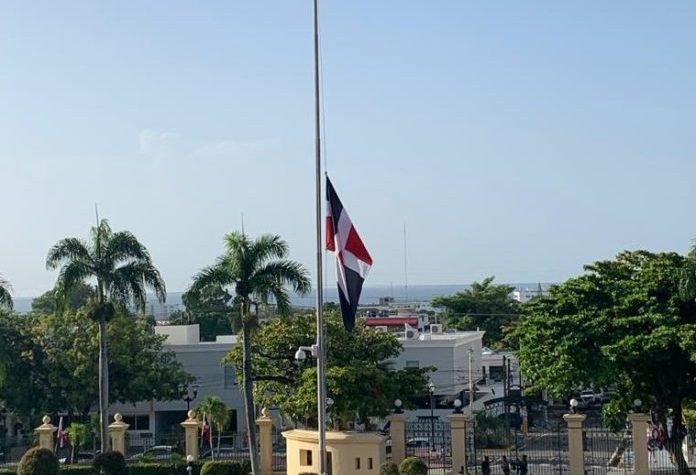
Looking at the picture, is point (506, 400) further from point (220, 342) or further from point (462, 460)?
point (462, 460)

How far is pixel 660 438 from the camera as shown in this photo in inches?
1409

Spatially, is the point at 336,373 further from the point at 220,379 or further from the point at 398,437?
the point at 220,379

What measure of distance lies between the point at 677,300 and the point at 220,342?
30.5 m

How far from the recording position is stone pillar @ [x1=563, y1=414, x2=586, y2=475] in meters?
33.3

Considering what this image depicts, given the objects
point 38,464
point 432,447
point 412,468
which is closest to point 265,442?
point 432,447

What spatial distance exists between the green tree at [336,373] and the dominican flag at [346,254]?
17.2 metres

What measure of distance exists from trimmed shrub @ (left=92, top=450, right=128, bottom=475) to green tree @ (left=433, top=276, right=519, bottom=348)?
60.7m

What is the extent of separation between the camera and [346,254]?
2114 centimetres

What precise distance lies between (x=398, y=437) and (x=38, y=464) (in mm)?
11800

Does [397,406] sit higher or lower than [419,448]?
higher

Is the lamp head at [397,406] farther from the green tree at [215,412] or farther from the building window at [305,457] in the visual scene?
the green tree at [215,412]

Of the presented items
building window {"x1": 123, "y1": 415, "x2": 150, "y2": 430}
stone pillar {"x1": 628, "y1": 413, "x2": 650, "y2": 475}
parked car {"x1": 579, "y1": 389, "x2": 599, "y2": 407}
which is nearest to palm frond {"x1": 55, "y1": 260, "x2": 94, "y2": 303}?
stone pillar {"x1": 628, "y1": 413, "x2": 650, "y2": 475}

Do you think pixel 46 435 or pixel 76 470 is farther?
pixel 46 435

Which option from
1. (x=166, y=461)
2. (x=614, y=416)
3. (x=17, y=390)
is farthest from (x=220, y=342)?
(x=614, y=416)
